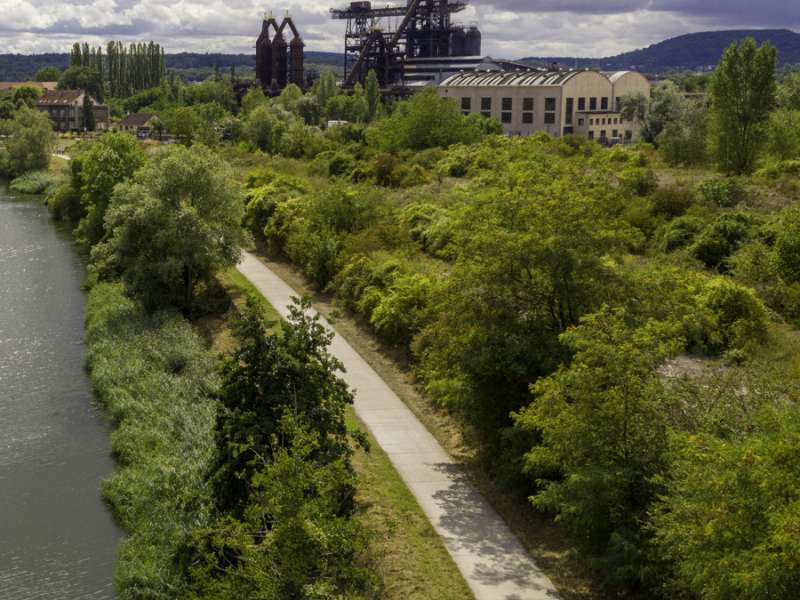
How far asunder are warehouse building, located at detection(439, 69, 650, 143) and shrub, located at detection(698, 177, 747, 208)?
4951 cm

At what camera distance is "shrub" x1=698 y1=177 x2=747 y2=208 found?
124 ft

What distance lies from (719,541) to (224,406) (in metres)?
9.71

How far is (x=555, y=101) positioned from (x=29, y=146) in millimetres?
49805

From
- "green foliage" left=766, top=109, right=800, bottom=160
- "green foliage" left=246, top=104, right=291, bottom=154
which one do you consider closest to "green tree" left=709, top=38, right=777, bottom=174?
"green foliage" left=766, top=109, right=800, bottom=160

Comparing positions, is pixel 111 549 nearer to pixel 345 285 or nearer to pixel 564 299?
pixel 564 299

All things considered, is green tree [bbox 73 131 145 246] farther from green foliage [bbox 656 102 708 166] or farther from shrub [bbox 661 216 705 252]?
green foliage [bbox 656 102 708 166]

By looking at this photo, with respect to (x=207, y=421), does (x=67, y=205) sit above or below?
above

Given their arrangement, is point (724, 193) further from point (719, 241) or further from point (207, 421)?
point (207, 421)

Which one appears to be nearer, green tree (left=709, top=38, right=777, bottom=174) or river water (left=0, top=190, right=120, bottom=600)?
river water (left=0, top=190, right=120, bottom=600)

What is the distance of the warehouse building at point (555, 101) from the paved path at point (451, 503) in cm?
6796

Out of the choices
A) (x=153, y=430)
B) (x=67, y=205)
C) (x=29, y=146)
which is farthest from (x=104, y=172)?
(x=29, y=146)

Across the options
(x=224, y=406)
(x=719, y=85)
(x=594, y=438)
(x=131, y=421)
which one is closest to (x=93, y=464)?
(x=131, y=421)

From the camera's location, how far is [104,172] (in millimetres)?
46250

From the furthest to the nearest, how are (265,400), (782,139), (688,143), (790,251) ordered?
(688,143)
(782,139)
(790,251)
(265,400)
